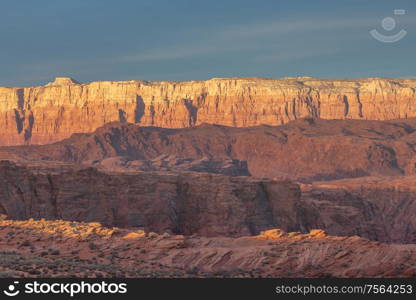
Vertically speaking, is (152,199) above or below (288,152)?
below

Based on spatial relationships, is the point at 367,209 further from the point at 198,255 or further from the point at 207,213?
the point at 198,255

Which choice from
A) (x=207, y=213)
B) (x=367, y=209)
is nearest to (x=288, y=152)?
(x=367, y=209)

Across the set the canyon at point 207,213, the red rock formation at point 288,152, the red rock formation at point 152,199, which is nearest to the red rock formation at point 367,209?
the canyon at point 207,213

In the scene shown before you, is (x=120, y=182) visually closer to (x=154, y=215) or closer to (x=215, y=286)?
(x=154, y=215)

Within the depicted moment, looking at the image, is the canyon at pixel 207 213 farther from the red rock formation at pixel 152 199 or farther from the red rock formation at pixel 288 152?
the red rock formation at pixel 288 152

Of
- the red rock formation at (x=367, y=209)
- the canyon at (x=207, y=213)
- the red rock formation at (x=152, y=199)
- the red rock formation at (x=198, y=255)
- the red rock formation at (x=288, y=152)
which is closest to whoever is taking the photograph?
the red rock formation at (x=198, y=255)

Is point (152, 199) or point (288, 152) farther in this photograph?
point (288, 152)

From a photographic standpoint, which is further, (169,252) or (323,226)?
(323,226)

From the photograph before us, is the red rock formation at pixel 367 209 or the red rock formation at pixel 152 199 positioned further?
the red rock formation at pixel 367 209

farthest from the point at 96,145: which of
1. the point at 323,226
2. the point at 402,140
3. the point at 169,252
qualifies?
the point at 169,252

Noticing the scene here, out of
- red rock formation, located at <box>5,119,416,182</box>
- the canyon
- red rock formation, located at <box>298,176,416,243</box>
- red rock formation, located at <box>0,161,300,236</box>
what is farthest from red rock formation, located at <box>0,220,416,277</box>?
red rock formation, located at <box>5,119,416,182</box>

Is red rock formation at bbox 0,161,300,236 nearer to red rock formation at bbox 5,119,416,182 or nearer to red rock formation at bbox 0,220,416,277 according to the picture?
red rock formation at bbox 0,220,416,277
